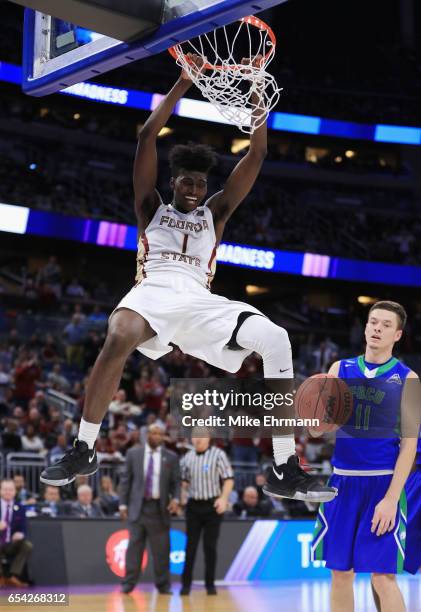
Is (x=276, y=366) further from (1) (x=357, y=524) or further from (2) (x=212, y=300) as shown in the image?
(1) (x=357, y=524)

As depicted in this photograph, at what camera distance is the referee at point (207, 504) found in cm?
1176

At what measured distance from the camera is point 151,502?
12.1 m

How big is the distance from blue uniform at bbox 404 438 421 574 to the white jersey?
2.38 metres

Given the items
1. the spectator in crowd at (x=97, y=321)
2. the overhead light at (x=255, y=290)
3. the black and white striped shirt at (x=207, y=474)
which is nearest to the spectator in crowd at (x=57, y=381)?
the spectator in crowd at (x=97, y=321)

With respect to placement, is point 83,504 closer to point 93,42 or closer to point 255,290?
point 93,42

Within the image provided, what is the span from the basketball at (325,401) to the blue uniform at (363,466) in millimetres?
61

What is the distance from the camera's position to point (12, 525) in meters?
11.6

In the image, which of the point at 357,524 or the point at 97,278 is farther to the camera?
the point at 97,278

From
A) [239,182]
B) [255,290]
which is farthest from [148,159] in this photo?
[255,290]

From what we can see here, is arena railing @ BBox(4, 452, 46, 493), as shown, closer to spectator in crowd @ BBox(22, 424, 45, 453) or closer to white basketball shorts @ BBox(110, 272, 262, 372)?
spectator in crowd @ BBox(22, 424, 45, 453)

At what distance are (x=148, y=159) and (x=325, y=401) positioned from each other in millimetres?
2105

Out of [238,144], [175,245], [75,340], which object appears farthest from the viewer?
[238,144]

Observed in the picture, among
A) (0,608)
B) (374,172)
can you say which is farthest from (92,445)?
(374,172)

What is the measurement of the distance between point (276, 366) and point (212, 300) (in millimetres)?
561
